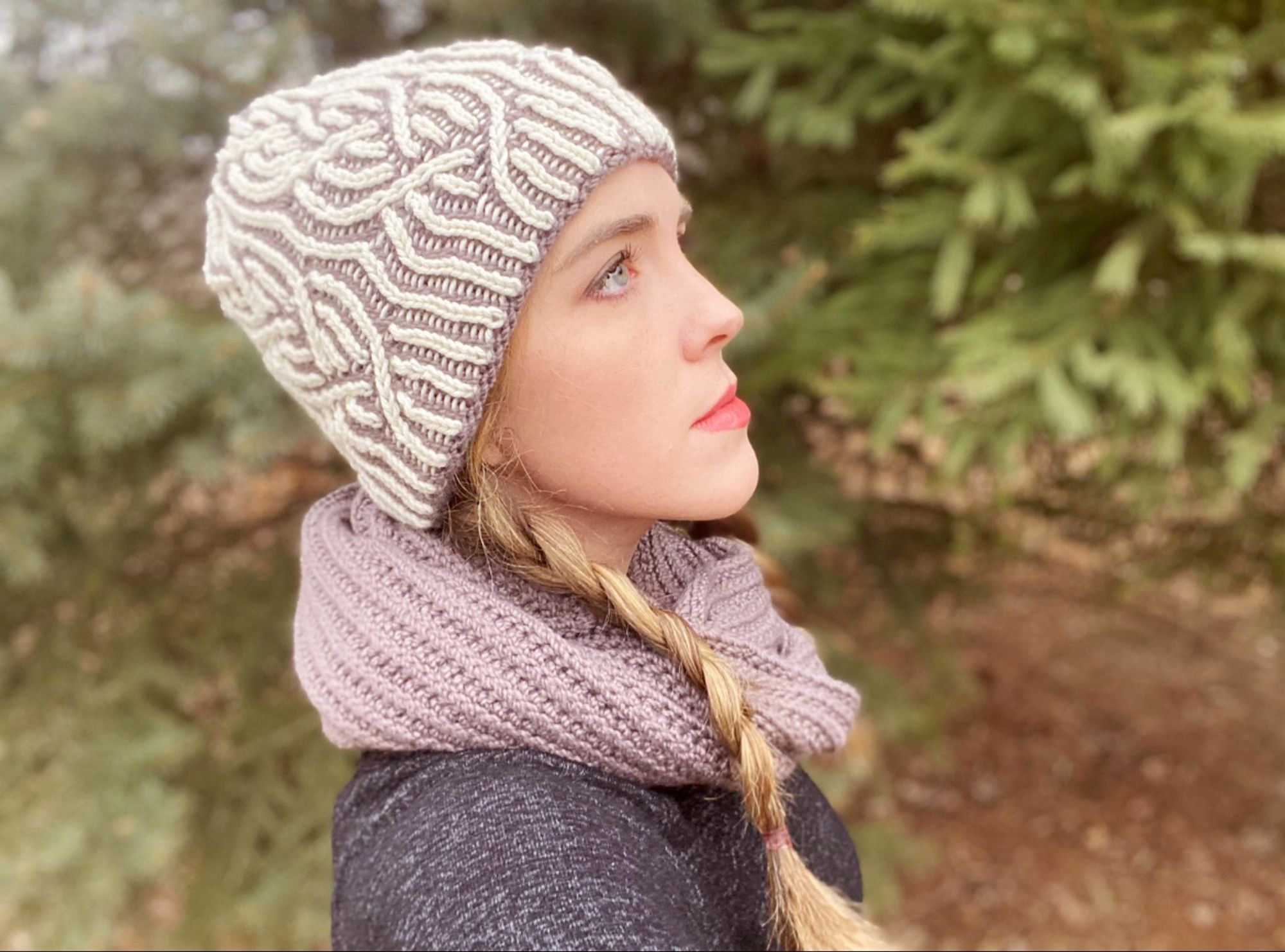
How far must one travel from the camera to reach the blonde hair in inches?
40.9

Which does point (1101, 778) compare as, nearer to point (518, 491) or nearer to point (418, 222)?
point (518, 491)

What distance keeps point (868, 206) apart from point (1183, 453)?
1.04 meters

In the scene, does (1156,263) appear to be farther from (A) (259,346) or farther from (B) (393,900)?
(B) (393,900)

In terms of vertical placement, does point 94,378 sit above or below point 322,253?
below

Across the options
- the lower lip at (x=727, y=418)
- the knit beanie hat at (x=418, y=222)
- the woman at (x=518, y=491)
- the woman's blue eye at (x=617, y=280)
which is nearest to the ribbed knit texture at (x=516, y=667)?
the woman at (x=518, y=491)

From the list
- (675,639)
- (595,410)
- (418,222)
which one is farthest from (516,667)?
(418,222)

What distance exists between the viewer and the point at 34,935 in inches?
83.4

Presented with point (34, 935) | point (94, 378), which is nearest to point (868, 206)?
point (94, 378)

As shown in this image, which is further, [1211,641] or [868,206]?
[1211,641]

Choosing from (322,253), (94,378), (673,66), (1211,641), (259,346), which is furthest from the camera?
(1211,641)

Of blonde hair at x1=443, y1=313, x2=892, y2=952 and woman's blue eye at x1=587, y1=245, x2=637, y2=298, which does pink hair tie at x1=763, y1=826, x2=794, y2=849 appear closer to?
blonde hair at x1=443, y1=313, x2=892, y2=952

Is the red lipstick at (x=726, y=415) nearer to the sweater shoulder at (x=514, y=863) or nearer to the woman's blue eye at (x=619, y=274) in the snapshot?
the woman's blue eye at (x=619, y=274)

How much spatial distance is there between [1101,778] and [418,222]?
3553mm

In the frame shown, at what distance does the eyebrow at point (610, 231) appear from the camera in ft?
3.51
